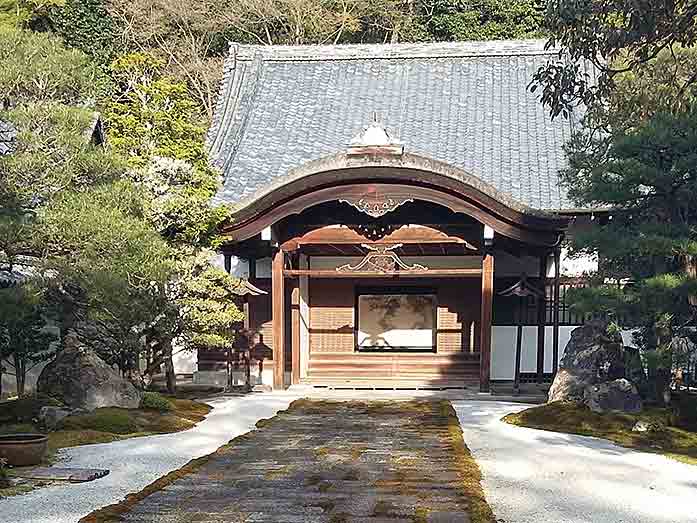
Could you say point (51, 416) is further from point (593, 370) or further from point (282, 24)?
point (282, 24)

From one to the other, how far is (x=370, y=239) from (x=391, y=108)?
Answer: 5.90m

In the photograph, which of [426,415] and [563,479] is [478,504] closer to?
[563,479]

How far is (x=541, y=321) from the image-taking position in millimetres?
13719

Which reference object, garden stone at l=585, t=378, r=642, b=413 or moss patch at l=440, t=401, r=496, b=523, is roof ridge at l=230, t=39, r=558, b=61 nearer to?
garden stone at l=585, t=378, r=642, b=413

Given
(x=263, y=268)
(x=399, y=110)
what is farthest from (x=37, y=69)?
(x=399, y=110)

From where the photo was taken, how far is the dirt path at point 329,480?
19.5ft

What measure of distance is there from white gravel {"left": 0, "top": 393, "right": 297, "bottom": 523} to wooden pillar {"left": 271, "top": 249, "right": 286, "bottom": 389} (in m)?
1.41

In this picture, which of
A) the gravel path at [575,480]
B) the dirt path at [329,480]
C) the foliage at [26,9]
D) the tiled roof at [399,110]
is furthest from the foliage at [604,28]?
the foliage at [26,9]

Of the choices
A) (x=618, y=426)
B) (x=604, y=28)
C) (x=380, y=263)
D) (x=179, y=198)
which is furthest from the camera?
(x=380, y=263)

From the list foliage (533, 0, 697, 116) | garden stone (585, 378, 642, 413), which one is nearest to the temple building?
garden stone (585, 378, 642, 413)

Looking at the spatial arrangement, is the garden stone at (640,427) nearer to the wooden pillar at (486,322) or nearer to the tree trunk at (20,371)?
the wooden pillar at (486,322)

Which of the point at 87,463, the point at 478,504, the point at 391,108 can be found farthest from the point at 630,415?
the point at 391,108

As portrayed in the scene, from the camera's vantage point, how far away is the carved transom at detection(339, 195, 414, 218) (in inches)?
497

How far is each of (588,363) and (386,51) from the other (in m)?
11.5
